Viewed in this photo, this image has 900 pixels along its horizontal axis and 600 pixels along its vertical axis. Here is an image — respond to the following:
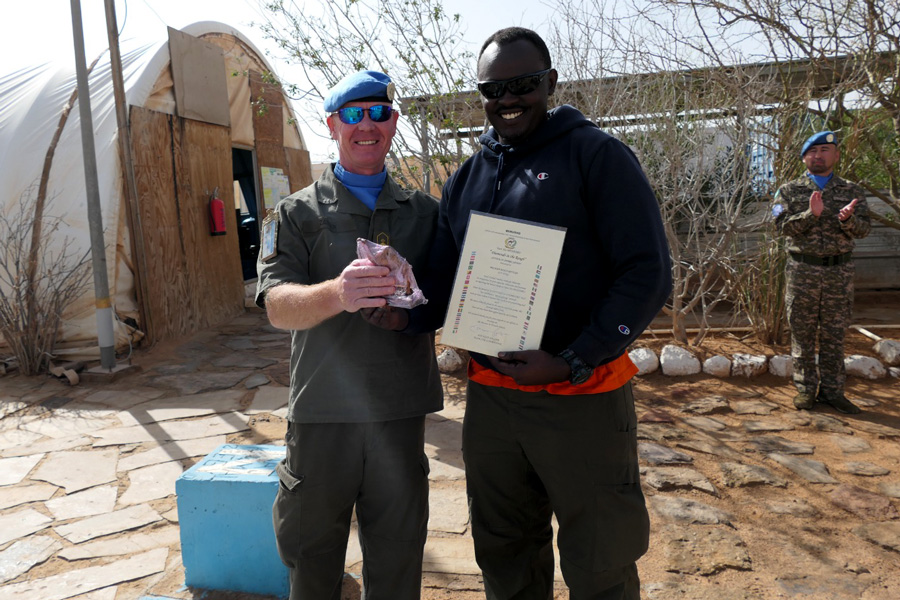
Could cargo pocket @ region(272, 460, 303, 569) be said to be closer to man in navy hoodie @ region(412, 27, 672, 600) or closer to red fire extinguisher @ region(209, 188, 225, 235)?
man in navy hoodie @ region(412, 27, 672, 600)

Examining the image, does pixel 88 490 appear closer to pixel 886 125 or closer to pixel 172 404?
pixel 172 404

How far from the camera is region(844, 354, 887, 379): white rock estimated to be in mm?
5688

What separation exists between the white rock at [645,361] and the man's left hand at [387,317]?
433 cm

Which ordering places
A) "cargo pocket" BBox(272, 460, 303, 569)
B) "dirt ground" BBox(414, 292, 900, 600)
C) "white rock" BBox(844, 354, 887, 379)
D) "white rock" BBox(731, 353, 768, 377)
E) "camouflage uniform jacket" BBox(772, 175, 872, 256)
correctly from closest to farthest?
1. "cargo pocket" BBox(272, 460, 303, 569)
2. "dirt ground" BBox(414, 292, 900, 600)
3. "camouflage uniform jacket" BBox(772, 175, 872, 256)
4. "white rock" BBox(844, 354, 887, 379)
5. "white rock" BBox(731, 353, 768, 377)

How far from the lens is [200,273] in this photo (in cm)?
844

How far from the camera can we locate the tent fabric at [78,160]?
7.00 metres

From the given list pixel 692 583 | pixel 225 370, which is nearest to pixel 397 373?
pixel 692 583

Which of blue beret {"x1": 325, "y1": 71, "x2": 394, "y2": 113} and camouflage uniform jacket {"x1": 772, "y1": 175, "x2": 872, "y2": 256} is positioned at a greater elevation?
blue beret {"x1": 325, "y1": 71, "x2": 394, "y2": 113}

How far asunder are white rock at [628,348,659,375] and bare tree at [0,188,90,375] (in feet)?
18.5

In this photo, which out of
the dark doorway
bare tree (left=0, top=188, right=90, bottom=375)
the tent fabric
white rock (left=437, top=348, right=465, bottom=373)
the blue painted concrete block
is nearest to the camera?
the blue painted concrete block

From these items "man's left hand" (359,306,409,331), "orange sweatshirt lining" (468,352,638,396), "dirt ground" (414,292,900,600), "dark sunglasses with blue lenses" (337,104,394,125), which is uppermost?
"dark sunglasses with blue lenses" (337,104,394,125)

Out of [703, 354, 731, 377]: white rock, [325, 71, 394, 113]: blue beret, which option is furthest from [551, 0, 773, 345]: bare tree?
[325, 71, 394, 113]: blue beret

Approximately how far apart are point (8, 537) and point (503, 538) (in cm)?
285

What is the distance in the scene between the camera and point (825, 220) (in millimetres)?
4836
